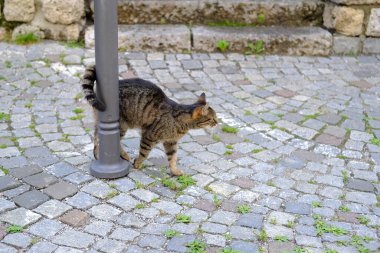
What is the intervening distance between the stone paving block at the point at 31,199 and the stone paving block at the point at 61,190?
0.21 ft

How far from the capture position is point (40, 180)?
4410mm

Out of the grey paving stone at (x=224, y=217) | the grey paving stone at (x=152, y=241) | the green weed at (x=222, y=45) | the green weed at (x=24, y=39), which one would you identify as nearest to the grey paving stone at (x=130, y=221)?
the grey paving stone at (x=152, y=241)

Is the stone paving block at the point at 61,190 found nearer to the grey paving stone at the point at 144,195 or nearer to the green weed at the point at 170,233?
the grey paving stone at the point at 144,195

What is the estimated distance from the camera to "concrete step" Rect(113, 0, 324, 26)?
24.5 ft

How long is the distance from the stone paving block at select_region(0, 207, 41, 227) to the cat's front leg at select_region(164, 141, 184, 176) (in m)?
1.19

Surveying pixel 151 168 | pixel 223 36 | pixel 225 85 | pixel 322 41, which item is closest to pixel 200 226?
pixel 151 168

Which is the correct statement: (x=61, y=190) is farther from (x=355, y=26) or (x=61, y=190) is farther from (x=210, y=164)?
(x=355, y=26)

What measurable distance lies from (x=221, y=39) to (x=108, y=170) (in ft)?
11.0

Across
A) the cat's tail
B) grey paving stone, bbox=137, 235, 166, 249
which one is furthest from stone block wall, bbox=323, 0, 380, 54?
grey paving stone, bbox=137, 235, 166, 249

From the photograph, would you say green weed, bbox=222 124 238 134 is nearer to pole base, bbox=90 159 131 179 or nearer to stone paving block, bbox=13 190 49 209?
pole base, bbox=90 159 131 179

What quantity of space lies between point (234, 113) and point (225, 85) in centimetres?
74

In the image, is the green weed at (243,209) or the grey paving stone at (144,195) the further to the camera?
the grey paving stone at (144,195)

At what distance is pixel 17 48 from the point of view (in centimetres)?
692

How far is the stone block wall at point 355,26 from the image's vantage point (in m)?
7.51
